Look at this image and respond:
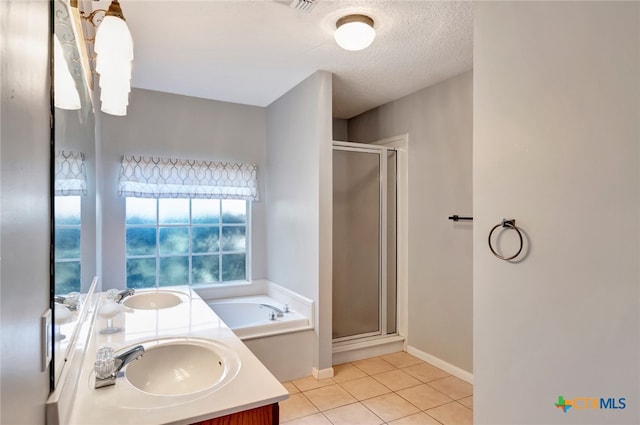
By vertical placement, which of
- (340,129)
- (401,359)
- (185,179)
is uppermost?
(340,129)

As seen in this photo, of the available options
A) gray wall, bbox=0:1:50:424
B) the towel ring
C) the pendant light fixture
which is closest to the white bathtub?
the towel ring

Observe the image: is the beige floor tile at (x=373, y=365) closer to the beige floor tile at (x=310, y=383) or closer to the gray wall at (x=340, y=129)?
the beige floor tile at (x=310, y=383)

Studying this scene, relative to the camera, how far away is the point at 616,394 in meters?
1.07

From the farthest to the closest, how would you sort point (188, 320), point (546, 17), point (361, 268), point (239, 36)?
point (361, 268) < point (239, 36) < point (188, 320) < point (546, 17)

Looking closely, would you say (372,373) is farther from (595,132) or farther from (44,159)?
(44,159)

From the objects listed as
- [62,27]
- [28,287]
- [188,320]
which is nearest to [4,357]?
[28,287]

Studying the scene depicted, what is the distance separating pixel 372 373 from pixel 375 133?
2438 mm

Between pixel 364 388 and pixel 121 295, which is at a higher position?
pixel 121 295

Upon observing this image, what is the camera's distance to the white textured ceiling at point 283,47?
2072 millimetres

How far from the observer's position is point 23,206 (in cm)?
64

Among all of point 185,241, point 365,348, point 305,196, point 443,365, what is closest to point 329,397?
point 365,348

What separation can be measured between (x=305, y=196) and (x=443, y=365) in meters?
1.91

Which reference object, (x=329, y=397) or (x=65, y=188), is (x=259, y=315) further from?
(x=65, y=188)

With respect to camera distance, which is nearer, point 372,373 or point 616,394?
point 616,394
